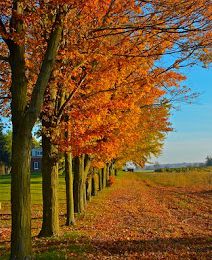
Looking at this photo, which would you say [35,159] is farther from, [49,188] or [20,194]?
[20,194]

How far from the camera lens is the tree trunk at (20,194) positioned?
29.9ft

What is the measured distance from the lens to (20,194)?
9117mm

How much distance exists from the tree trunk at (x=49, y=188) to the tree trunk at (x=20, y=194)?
4.97 m

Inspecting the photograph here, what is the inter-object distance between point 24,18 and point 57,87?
475 cm

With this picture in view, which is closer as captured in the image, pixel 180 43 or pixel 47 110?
pixel 180 43

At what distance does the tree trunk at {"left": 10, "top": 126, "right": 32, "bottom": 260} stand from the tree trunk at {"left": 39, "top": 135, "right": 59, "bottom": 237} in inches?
196

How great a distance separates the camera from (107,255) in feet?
35.3

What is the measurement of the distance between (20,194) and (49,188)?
16.9 ft

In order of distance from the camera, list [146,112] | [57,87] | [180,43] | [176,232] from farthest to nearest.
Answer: [146,112] → [176,232] → [57,87] → [180,43]

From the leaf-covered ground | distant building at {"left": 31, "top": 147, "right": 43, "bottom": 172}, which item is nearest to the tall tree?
the leaf-covered ground

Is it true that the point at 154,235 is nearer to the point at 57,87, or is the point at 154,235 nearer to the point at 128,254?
the point at 128,254

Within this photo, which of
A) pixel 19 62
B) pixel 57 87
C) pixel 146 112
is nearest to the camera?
pixel 19 62

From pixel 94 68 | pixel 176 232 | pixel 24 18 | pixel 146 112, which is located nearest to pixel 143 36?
pixel 94 68

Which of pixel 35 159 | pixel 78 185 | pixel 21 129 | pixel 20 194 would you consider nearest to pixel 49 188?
pixel 20 194
